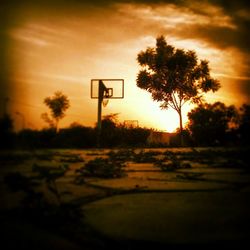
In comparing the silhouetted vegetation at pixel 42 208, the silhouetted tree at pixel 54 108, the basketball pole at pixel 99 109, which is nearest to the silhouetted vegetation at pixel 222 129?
the silhouetted tree at pixel 54 108

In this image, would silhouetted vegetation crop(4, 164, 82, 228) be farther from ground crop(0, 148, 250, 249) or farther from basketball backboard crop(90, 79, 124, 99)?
basketball backboard crop(90, 79, 124, 99)

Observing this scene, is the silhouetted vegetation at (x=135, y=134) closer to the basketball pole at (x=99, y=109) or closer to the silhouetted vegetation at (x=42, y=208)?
the basketball pole at (x=99, y=109)

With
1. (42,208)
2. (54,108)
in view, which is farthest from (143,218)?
(54,108)

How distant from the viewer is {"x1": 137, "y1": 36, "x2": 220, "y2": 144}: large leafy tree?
2166 cm

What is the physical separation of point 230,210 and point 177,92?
21178mm

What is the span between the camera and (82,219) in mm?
1372

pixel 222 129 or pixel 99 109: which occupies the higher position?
pixel 99 109

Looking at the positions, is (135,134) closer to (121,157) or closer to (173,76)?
(173,76)

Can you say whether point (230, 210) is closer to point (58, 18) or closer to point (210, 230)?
point (210, 230)

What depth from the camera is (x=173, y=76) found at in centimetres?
2203

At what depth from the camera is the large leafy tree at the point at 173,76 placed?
2166cm

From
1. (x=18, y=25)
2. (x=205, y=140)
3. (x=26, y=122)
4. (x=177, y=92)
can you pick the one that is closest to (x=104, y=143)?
(x=205, y=140)

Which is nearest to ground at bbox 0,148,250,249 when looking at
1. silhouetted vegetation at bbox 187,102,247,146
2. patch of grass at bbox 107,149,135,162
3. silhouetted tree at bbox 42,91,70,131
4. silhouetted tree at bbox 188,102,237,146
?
patch of grass at bbox 107,149,135,162

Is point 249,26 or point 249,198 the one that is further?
point 249,26
